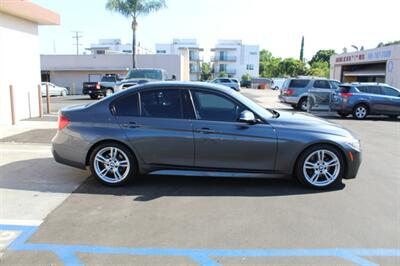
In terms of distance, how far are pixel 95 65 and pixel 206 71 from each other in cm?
6527

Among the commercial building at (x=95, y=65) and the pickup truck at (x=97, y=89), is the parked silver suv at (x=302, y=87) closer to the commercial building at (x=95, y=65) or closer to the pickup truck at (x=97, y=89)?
the pickup truck at (x=97, y=89)

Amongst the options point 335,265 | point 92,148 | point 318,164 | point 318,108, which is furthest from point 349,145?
point 318,108

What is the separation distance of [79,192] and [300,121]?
11.4 ft

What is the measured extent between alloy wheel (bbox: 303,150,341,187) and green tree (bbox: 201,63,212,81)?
9300 cm

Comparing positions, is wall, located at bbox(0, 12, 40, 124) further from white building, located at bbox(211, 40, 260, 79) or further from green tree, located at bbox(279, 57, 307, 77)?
white building, located at bbox(211, 40, 260, 79)

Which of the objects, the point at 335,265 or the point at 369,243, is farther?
the point at 369,243

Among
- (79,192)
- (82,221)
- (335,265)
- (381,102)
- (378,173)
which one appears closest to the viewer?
(335,265)

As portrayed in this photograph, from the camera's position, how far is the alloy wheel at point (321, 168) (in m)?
5.56

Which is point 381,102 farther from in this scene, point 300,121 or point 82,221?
point 82,221

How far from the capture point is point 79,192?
5.44 meters

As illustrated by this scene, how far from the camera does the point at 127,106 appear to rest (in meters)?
5.69

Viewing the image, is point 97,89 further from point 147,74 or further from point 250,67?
point 250,67

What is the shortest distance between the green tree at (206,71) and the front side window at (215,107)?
92.8 meters

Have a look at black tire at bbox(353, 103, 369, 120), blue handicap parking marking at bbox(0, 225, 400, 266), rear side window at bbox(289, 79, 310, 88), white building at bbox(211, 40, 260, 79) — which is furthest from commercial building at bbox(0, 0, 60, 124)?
white building at bbox(211, 40, 260, 79)
